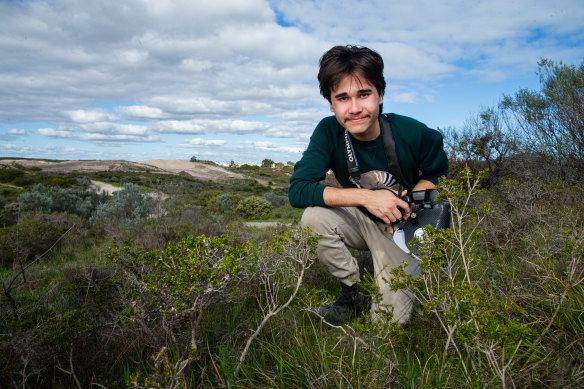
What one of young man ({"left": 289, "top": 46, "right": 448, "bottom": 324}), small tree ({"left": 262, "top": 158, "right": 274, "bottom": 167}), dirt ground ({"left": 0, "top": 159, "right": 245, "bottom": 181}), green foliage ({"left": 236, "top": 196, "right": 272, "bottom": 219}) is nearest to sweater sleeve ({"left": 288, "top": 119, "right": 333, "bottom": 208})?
young man ({"left": 289, "top": 46, "right": 448, "bottom": 324})

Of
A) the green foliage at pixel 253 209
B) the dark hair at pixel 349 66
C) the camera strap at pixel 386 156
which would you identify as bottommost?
the green foliage at pixel 253 209

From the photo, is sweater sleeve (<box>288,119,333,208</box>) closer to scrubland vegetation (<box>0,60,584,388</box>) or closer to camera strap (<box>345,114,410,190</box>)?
camera strap (<box>345,114,410,190</box>)

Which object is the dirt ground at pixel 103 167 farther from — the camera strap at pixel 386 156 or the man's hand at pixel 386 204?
the man's hand at pixel 386 204

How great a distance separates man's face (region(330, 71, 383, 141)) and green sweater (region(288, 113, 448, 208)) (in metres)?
0.23

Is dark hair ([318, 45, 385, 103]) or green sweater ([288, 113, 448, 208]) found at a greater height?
dark hair ([318, 45, 385, 103])

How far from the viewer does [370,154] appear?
2.88 m

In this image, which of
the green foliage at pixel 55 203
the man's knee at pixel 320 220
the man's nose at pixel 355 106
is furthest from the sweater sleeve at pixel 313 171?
the green foliage at pixel 55 203

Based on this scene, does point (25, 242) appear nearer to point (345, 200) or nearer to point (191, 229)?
point (191, 229)

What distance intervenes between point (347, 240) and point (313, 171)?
681mm

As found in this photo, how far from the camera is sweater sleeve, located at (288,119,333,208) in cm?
268

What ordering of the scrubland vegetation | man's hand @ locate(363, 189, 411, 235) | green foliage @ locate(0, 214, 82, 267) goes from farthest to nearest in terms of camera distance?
green foliage @ locate(0, 214, 82, 267) < man's hand @ locate(363, 189, 411, 235) < the scrubland vegetation

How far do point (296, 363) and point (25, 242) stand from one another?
460 cm

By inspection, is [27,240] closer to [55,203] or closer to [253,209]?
[55,203]

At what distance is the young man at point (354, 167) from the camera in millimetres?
2625
